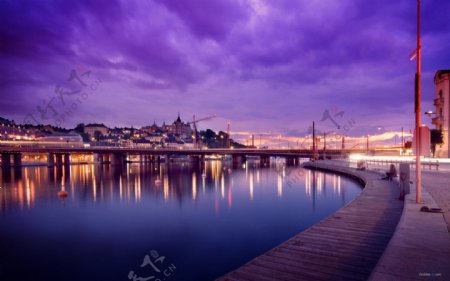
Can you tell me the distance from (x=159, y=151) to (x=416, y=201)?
10006 cm

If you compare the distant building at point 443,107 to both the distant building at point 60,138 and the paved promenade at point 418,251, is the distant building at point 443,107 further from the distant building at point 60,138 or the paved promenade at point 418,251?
the distant building at point 60,138

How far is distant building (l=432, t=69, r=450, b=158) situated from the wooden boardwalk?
2521 inches

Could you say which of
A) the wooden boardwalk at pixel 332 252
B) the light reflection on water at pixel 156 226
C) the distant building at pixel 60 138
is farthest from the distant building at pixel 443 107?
the distant building at pixel 60 138

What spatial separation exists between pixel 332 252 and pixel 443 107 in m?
72.8

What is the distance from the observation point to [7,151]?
105000 millimetres

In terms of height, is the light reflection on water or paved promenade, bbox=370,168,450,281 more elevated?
paved promenade, bbox=370,168,450,281

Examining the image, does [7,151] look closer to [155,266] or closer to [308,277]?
[155,266]

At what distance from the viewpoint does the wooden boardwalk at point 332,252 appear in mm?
8023

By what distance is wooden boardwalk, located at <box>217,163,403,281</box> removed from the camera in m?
8.02

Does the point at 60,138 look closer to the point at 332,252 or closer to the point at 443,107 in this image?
the point at 443,107

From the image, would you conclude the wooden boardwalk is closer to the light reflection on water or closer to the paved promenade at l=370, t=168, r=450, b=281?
the paved promenade at l=370, t=168, r=450, b=281

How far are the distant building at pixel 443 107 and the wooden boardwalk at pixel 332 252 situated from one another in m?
64.0

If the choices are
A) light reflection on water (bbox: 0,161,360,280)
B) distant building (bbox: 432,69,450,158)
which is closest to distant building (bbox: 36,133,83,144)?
light reflection on water (bbox: 0,161,360,280)

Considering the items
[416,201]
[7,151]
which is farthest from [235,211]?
[7,151]
